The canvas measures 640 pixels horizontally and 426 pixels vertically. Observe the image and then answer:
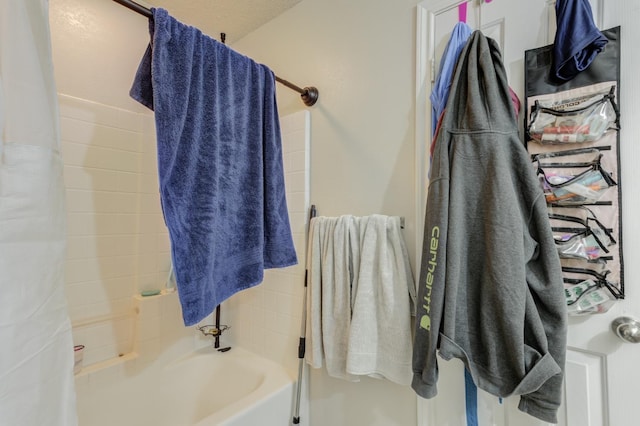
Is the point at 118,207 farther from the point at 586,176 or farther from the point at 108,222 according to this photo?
the point at 586,176

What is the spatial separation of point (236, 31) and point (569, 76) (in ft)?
5.86

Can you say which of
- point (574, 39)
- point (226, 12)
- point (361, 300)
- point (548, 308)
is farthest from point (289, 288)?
point (226, 12)

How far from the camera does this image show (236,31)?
186 centimetres

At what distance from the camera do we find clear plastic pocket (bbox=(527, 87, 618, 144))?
81cm

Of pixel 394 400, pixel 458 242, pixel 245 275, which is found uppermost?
pixel 458 242

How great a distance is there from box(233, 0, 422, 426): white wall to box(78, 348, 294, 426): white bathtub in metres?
0.26

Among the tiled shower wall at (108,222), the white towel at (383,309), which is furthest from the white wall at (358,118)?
the tiled shower wall at (108,222)

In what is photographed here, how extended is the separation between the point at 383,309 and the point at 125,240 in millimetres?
1386

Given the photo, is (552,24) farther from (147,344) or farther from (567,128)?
(147,344)

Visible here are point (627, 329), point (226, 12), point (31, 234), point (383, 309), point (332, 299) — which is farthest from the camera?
point (226, 12)

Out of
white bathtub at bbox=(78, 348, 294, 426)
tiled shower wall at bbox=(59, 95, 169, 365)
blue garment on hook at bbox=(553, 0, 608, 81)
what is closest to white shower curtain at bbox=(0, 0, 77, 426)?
white bathtub at bbox=(78, 348, 294, 426)

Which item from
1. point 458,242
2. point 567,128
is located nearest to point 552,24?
point 567,128

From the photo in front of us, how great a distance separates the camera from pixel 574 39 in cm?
81

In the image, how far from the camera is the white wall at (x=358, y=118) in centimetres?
123
